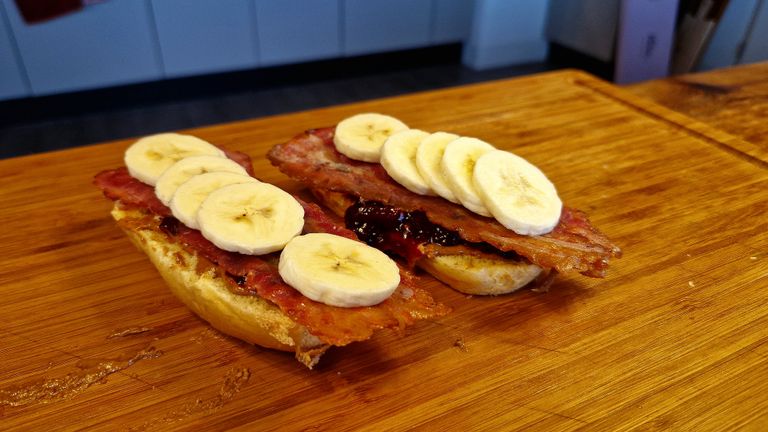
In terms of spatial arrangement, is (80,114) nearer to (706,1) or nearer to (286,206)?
(286,206)

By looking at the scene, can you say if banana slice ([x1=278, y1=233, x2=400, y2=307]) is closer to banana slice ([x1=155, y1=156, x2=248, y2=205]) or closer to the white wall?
banana slice ([x1=155, y1=156, x2=248, y2=205])

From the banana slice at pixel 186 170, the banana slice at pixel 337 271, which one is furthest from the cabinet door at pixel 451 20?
the banana slice at pixel 337 271

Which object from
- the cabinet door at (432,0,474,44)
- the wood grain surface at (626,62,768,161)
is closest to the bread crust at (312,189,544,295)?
the wood grain surface at (626,62,768,161)

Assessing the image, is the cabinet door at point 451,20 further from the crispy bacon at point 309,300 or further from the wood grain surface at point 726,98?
the crispy bacon at point 309,300

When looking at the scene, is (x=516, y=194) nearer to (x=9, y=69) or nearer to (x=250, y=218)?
(x=250, y=218)

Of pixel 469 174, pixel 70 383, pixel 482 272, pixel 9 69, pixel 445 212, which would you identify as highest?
pixel 469 174

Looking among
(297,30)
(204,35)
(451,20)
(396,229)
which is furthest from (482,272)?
(451,20)

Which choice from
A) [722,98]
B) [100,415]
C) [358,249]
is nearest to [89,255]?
Answer: [100,415]
